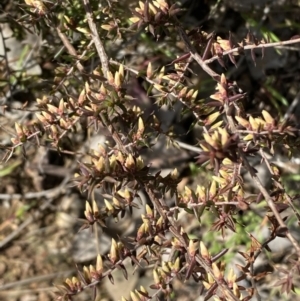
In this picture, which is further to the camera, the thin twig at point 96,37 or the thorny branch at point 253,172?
the thin twig at point 96,37

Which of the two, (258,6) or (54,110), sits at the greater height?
(54,110)

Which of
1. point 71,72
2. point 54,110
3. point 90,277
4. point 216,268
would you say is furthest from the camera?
point 71,72

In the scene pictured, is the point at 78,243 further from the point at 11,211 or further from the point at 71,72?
the point at 71,72

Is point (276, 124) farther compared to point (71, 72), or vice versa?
point (71, 72)

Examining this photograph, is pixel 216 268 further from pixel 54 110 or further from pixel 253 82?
pixel 253 82

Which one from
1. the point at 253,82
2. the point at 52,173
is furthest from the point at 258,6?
the point at 52,173

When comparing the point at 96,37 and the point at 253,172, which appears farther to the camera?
the point at 96,37

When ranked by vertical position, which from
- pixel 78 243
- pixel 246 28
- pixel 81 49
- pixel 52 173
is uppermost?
pixel 81 49

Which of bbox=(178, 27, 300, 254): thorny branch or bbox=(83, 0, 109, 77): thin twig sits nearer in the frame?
bbox=(178, 27, 300, 254): thorny branch

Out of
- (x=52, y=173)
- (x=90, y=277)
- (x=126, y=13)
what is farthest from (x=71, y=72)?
(x=52, y=173)

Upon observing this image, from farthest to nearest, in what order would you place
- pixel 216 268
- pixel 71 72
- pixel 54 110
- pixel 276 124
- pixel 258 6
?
pixel 258 6 → pixel 71 72 → pixel 54 110 → pixel 216 268 → pixel 276 124
